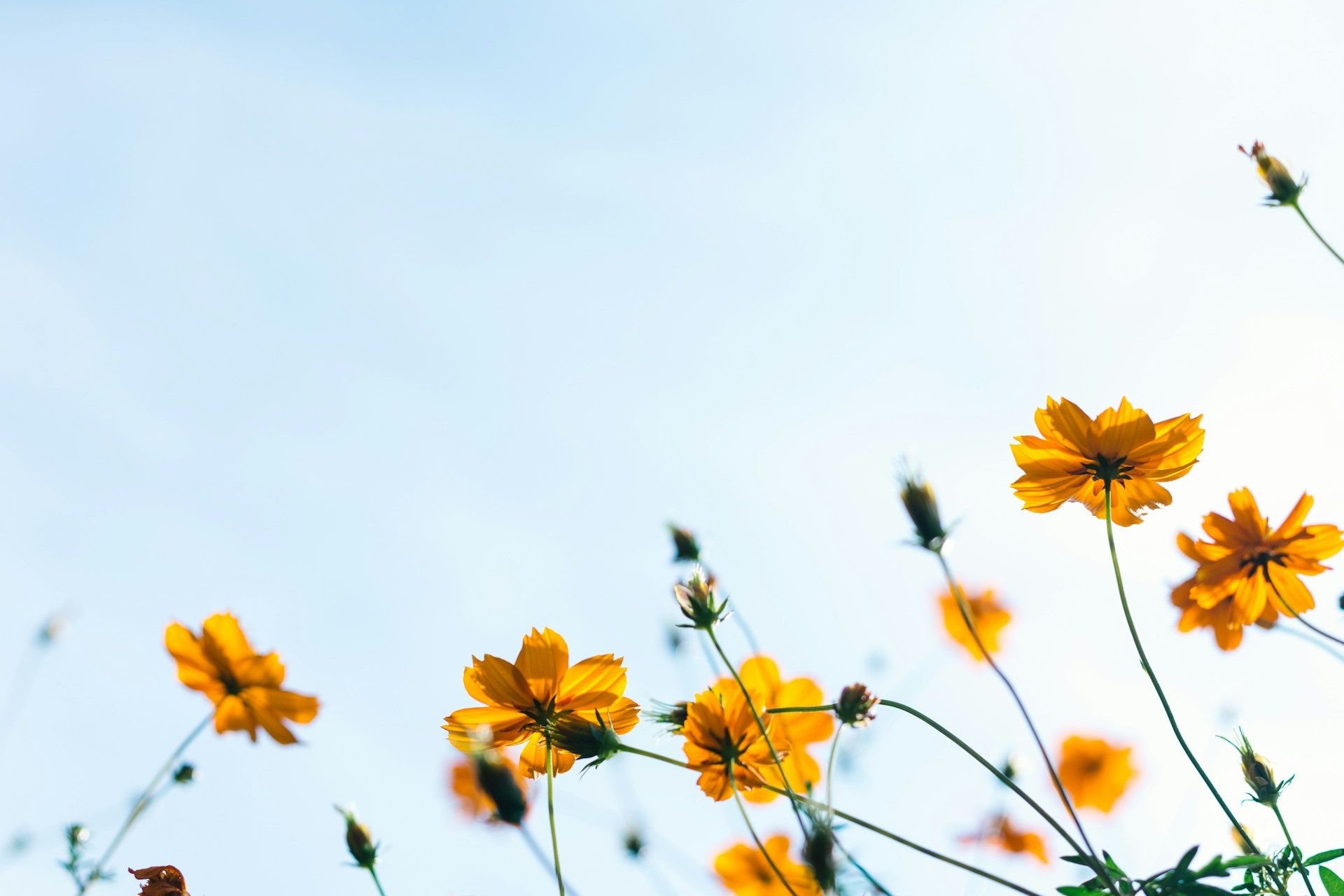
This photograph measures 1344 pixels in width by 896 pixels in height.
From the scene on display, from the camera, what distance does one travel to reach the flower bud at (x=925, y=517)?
133 cm

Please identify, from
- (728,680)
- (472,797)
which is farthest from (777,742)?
(472,797)

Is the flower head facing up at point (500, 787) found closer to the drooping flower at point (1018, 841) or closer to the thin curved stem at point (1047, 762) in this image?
the thin curved stem at point (1047, 762)

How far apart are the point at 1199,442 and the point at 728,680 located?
880 millimetres

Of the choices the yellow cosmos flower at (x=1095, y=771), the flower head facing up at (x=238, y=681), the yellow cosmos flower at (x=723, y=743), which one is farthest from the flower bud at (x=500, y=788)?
the yellow cosmos flower at (x=1095, y=771)

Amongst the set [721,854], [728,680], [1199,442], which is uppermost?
[1199,442]

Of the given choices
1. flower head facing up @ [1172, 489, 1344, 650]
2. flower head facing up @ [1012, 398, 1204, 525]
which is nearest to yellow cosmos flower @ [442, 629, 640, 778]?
flower head facing up @ [1012, 398, 1204, 525]

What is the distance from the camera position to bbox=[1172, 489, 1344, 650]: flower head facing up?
4.89 feet

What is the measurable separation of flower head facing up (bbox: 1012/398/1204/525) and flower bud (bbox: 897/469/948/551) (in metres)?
0.31

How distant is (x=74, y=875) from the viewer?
6.24 ft

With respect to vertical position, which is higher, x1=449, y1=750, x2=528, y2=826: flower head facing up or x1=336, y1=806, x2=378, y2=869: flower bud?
x1=336, y1=806, x2=378, y2=869: flower bud

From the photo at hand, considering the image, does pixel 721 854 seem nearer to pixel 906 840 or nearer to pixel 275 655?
pixel 906 840

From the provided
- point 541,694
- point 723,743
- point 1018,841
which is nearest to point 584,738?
point 541,694

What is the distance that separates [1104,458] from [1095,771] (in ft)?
7.90

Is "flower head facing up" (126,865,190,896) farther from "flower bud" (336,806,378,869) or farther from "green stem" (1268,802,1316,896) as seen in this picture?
"green stem" (1268,802,1316,896)
